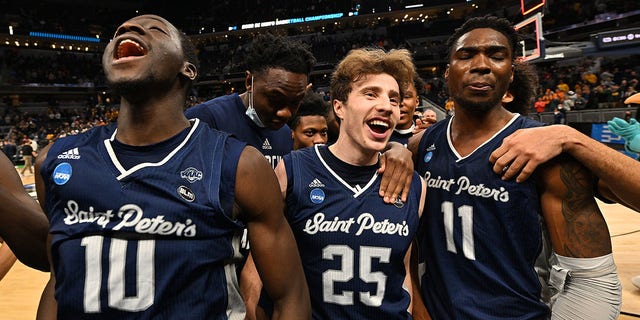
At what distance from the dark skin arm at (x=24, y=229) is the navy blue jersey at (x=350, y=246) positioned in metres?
1.02

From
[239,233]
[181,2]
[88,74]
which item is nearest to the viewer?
[239,233]

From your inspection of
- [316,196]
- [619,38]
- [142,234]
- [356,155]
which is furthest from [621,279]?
[619,38]

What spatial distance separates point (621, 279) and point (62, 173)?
16.3ft

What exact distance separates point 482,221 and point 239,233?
1.08 metres

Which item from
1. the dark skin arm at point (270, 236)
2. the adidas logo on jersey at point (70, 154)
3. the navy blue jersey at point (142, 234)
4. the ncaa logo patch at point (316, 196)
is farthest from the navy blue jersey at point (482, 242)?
the adidas logo on jersey at point (70, 154)

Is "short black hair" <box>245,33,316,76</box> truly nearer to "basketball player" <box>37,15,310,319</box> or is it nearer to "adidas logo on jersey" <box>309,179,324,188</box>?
"adidas logo on jersey" <box>309,179,324,188</box>

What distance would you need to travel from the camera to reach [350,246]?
1.83m

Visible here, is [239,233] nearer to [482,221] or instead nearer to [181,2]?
[482,221]

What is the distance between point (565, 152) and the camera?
1.83 m

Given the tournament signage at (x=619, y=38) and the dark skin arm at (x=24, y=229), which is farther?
the tournament signage at (x=619, y=38)

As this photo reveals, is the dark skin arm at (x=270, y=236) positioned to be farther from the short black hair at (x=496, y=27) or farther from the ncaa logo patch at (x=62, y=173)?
the short black hair at (x=496, y=27)

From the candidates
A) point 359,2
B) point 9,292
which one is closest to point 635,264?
point 9,292

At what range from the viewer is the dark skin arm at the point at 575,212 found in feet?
5.85

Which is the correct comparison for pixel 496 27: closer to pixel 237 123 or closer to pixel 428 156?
pixel 428 156
